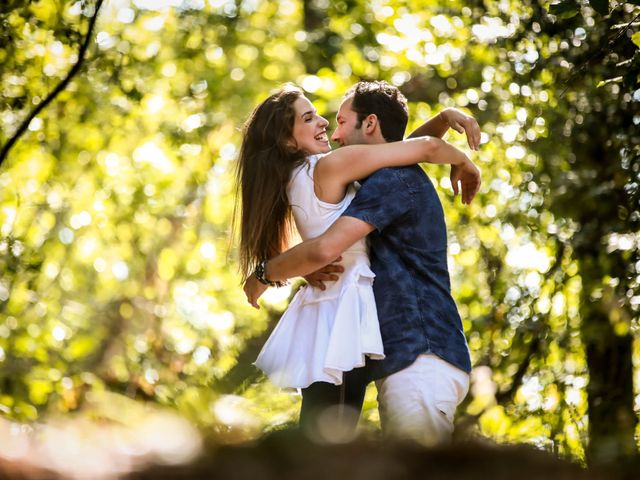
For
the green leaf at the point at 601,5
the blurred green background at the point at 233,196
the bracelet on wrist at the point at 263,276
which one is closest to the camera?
the green leaf at the point at 601,5

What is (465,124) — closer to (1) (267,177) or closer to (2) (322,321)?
(1) (267,177)

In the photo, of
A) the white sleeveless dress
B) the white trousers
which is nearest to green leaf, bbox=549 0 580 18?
the white sleeveless dress

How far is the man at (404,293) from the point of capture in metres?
3.21

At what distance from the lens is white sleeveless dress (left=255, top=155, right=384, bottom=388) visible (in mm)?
3213

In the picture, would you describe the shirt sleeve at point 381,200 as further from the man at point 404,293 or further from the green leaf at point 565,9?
the green leaf at point 565,9

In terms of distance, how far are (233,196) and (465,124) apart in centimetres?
356

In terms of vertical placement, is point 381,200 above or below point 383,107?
below

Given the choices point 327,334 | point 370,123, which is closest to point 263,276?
point 327,334

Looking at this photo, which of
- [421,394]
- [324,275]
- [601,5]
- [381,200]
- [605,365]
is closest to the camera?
[601,5]

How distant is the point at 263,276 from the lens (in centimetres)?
360

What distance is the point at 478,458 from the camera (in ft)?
3.59

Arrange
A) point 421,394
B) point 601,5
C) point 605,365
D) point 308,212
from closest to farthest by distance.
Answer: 1. point 601,5
2. point 421,394
3. point 308,212
4. point 605,365

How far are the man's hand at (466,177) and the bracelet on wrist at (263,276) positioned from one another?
0.73 meters

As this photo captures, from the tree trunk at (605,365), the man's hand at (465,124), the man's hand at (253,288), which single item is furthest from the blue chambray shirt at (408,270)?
the tree trunk at (605,365)
